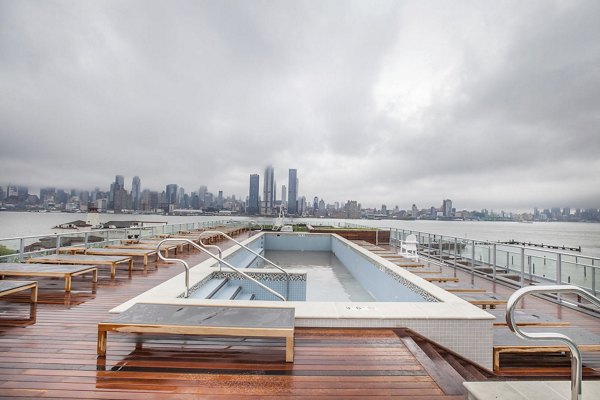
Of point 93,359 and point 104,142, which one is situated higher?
point 104,142

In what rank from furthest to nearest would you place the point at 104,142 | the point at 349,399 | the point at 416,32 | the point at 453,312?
1. the point at 104,142
2. the point at 416,32
3. the point at 453,312
4. the point at 349,399

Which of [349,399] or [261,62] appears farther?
[261,62]

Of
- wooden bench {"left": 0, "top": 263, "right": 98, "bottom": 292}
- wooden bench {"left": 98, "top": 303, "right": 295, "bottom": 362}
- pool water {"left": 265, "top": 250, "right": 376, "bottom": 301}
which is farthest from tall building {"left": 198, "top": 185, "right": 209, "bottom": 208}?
wooden bench {"left": 98, "top": 303, "right": 295, "bottom": 362}

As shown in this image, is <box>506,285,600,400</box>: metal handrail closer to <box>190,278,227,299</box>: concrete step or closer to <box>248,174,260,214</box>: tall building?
<box>190,278,227,299</box>: concrete step

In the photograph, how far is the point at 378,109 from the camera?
1794cm

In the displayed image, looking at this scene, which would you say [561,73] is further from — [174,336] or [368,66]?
[174,336]

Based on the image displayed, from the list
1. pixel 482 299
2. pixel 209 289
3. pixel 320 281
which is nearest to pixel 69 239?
pixel 209 289

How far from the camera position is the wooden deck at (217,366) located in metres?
1.88

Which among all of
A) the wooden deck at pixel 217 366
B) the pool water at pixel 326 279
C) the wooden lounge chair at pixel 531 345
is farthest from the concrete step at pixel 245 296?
the wooden lounge chair at pixel 531 345

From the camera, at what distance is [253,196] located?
55.2 meters

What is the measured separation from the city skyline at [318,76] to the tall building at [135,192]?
39021mm

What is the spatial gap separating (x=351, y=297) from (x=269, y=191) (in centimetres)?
5072

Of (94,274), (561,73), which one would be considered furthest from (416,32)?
(94,274)

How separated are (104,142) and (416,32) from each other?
80.3 ft
